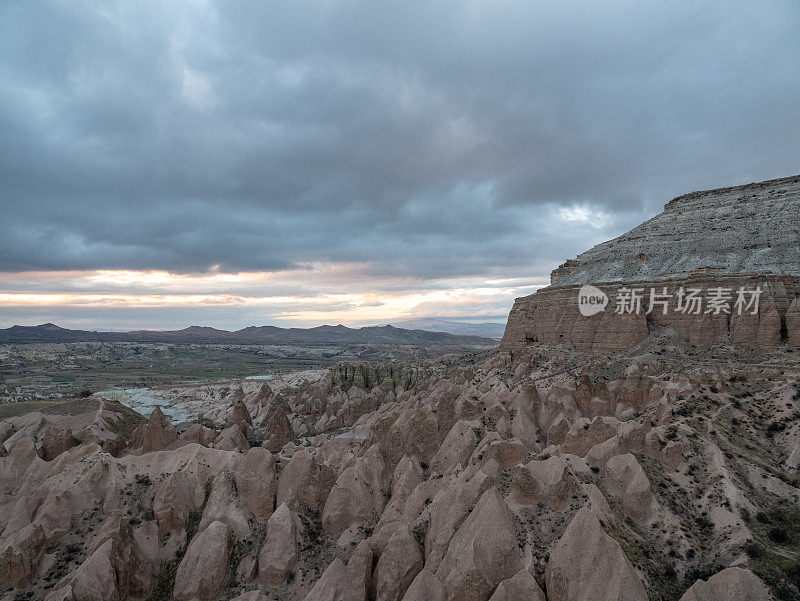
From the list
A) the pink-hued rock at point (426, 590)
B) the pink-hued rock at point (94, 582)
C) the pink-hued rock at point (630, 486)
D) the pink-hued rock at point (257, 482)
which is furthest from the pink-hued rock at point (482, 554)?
the pink-hued rock at point (94, 582)

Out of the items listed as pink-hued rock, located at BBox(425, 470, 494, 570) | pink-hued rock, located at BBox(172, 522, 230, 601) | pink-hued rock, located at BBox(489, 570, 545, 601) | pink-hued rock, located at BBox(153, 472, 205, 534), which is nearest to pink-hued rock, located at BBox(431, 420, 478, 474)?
pink-hued rock, located at BBox(425, 470, 494, 570)

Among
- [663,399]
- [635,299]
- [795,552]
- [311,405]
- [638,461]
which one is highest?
[635,299]

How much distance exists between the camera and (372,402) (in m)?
73.0

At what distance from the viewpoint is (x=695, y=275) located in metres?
47.5

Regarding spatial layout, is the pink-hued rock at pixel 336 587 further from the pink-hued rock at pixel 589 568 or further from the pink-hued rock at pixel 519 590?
the pink-hued rock at pixel 589 568

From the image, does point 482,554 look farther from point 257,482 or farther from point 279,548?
point 257,482

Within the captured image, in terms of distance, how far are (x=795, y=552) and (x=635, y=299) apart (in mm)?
38218

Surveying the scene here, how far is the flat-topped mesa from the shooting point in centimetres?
4134

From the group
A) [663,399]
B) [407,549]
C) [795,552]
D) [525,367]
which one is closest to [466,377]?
[525,367]

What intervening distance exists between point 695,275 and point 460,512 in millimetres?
43687

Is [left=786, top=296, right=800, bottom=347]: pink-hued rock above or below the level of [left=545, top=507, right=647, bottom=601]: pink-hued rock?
above

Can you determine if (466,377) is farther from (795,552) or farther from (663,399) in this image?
(795,552)

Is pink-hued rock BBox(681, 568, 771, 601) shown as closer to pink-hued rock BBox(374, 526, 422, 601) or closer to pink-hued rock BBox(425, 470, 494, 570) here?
pink-hued rock BBox(425, 470, 494, 570)

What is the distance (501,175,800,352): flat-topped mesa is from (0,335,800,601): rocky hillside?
640cm
